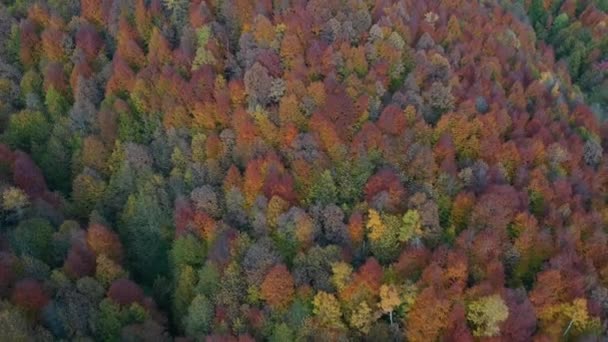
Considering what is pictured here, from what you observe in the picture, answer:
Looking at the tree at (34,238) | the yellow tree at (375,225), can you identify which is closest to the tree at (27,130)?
the tree at (34,238)

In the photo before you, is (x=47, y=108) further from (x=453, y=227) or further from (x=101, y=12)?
(x=453, y=227)

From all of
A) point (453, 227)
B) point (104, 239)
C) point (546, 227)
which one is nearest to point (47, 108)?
point (104, 239)

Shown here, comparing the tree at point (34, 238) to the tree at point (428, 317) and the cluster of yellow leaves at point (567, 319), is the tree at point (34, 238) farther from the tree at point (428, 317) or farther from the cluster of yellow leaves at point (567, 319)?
the cluster of yellow leaves at point (567, 319)

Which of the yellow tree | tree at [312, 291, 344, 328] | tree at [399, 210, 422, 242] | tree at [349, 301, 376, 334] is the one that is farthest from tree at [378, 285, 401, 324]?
tree at [399, 210, 422, 242]

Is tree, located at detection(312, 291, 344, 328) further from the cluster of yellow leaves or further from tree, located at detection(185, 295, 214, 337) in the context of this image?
the cluster of yellow leaves

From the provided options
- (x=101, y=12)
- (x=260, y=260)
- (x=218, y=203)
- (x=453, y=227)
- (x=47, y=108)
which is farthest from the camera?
(x=101, y=12)

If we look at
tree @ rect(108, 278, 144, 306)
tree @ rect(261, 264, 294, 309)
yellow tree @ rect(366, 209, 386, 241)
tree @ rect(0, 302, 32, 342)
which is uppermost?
yellow tree @ rect(366, 209, 386, 241)

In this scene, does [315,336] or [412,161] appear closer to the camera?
[315,336]
